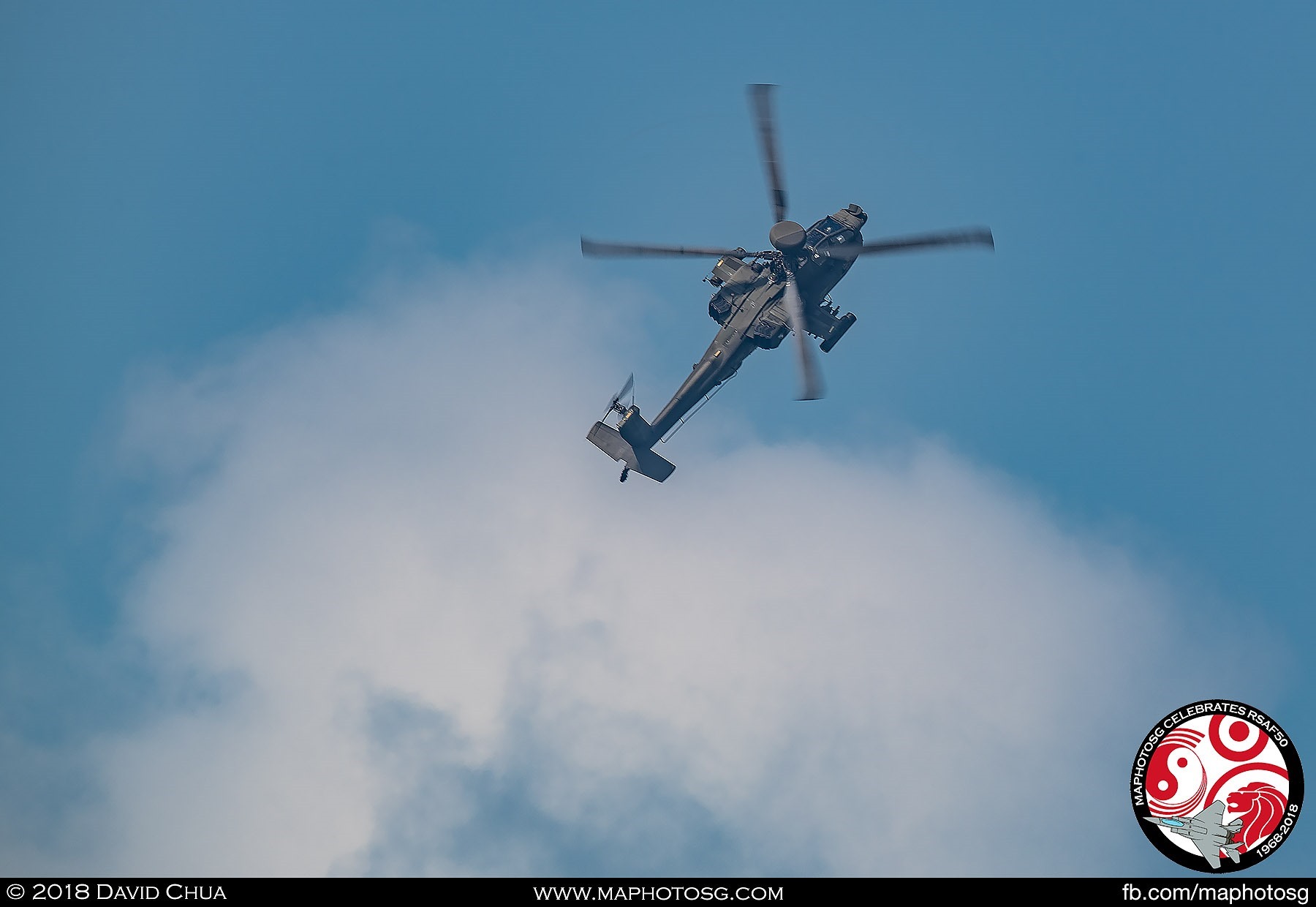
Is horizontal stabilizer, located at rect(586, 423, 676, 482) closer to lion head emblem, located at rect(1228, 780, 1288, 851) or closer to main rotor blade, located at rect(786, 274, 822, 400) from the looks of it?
main rotor blade, located at rect(786, 274, 822, 400)

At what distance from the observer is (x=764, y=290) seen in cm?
8488

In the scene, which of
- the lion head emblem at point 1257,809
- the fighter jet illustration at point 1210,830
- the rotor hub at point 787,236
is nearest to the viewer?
the lion head emblem at point 1257,809

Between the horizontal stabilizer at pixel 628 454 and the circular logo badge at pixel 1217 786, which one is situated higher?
the horizontal stabilizer at pixel 628 454

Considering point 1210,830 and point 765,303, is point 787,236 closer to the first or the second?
point 765,303

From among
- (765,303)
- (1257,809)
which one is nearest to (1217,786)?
(1257,809)

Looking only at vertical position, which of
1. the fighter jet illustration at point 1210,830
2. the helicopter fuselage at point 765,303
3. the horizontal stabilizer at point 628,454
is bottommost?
the fighter jet illustration at point 1210,830

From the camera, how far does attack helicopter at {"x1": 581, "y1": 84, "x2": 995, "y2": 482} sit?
81188 millimetres

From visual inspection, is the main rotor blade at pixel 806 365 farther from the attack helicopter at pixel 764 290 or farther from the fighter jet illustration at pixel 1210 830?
the fighter jet illustration at pixel 1210 830

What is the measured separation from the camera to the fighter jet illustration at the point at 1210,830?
5978 cm

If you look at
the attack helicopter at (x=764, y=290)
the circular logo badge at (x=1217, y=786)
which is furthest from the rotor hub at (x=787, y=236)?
the circular logo badge at (x=1217, y=786)

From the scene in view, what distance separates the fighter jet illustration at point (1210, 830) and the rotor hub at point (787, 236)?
37.8 m
